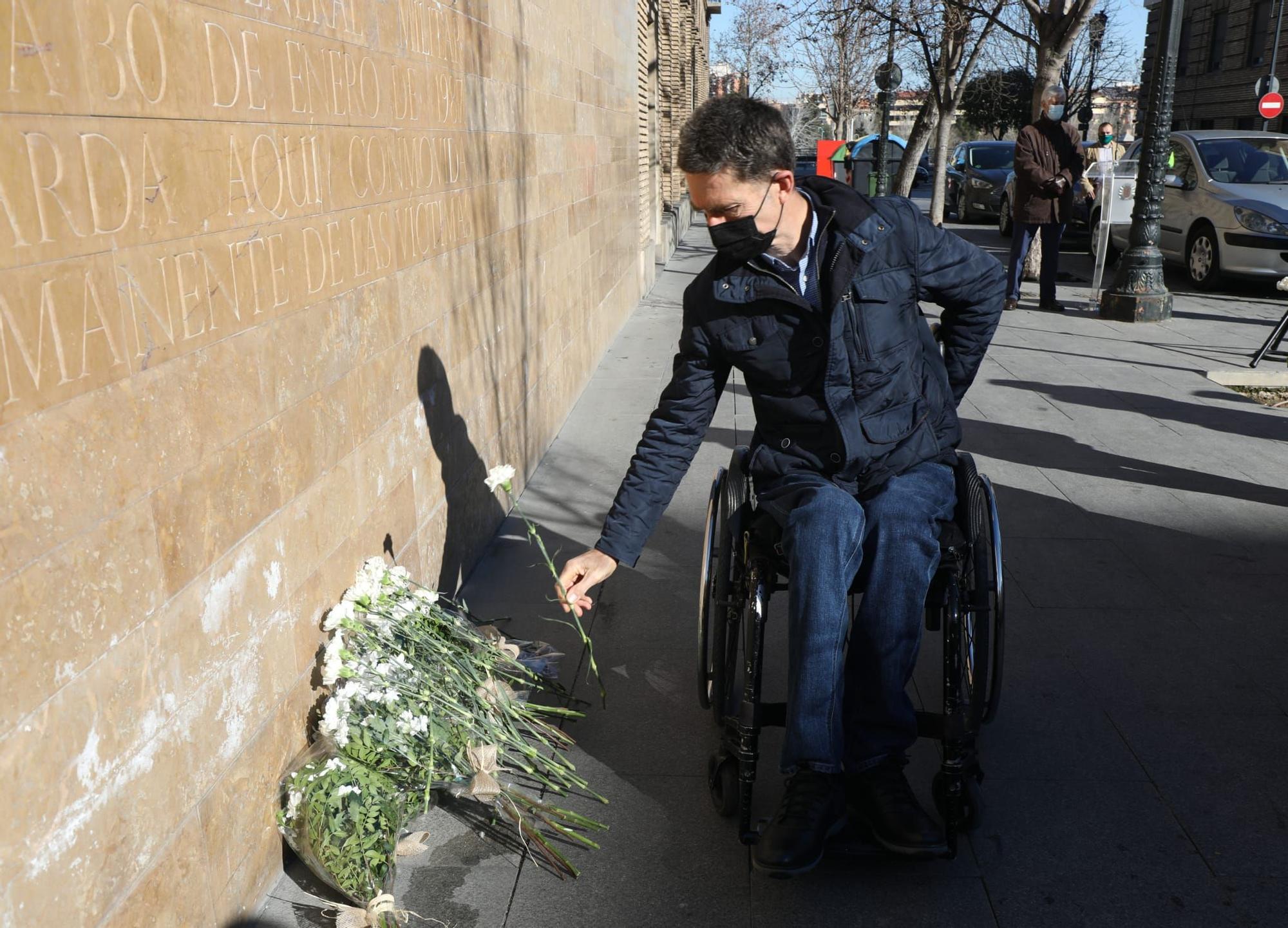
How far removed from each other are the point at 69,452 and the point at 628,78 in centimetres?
1049

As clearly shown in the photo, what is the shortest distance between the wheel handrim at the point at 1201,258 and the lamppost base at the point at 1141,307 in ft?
7.47

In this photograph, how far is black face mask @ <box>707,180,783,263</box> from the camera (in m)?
2.93

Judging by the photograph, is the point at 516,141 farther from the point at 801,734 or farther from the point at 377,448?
the point at 801,734

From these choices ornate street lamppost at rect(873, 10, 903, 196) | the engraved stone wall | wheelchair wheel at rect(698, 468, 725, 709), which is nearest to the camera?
the engraved stone wall

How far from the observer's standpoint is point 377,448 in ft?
11.6

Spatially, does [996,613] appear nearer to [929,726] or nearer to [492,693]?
[929,726]

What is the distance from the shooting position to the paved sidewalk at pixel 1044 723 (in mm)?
2770

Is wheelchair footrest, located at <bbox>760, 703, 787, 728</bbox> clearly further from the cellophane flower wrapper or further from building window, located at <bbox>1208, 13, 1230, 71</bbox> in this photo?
building window, located at <bbox>1208, 13, 1230, 71</bbox>

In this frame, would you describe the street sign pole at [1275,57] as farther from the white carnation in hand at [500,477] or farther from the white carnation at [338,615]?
the white carnation at [338,615]

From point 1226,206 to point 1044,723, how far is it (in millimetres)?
11036

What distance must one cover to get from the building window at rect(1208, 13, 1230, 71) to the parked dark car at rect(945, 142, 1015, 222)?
14581 mm

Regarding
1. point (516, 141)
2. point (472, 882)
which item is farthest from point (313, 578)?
point (516, 141)

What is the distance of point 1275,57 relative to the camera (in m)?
29.9

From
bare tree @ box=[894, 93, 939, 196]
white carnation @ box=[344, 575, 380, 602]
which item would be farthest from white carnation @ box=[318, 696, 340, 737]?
bare tree @ box=[894, 93, 939, 196]
